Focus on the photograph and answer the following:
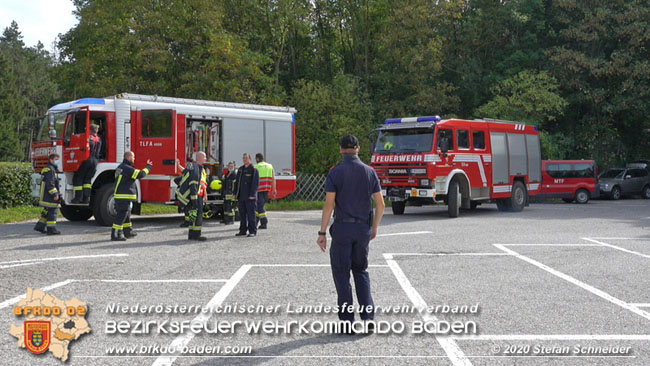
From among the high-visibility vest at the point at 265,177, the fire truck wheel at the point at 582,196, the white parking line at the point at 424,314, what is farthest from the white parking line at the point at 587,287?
the fire truck wheel at the point at 582,196

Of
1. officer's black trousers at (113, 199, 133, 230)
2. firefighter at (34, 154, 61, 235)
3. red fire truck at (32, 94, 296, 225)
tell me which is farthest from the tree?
officer's black trousers at (113, 199, 133, 230)

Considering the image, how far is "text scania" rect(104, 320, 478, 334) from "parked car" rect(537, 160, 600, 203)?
877 inches

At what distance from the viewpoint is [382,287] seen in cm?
691

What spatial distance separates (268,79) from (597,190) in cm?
1634

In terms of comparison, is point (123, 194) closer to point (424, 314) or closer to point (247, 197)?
point (247, 197)

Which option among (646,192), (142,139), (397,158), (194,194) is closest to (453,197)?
(397,158)

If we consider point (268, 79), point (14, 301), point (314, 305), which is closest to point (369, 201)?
point (314, 305)

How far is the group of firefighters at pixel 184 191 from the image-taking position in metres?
11.2

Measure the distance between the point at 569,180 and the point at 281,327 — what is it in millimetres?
23811

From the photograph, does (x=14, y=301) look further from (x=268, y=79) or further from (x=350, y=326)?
(x=268, y=79)

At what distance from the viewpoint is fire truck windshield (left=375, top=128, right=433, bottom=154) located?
53.1 ft

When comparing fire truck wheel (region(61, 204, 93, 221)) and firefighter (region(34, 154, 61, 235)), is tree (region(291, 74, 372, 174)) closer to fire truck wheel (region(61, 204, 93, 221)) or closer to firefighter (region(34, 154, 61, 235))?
fire truck wheel (region(61, 204, 93, 221))

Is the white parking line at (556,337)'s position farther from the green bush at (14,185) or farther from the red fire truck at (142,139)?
the green bush at (14,185)

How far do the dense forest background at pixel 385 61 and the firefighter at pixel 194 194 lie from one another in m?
14.2
